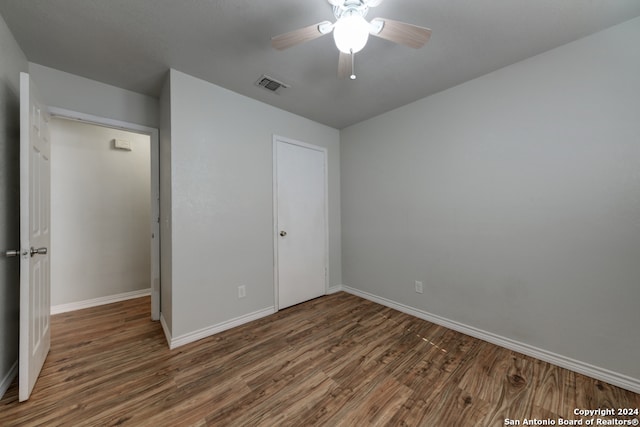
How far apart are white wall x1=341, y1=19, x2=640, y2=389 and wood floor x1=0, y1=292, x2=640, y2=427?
1.11ft

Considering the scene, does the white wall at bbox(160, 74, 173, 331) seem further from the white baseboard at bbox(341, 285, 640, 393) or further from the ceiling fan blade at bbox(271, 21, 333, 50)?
the white baseboard at bbox(341, 285, 640, 393)

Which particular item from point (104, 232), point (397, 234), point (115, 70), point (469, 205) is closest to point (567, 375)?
point (469, 205)

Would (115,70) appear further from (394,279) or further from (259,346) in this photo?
(394,279)

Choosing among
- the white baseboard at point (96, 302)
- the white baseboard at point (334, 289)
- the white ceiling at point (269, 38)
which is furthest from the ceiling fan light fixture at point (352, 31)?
the white baseboard at point (96, 302)

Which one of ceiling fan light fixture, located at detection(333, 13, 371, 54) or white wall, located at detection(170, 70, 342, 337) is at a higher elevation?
ceiling fan light fixture, located at detection(333, 13, 371, 54)

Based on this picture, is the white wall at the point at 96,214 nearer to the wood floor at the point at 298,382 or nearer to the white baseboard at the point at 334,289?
the wood floor at the point at 298,382

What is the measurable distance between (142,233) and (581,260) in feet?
15.7

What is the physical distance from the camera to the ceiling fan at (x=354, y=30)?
124 centimetres

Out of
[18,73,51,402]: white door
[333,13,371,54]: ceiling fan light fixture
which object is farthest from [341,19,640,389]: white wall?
[18,73,51,402]: white door

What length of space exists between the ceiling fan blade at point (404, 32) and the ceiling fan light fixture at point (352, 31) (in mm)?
79

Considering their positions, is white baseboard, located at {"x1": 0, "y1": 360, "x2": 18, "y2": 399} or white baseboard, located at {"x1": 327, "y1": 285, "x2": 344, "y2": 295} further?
white baseboard, located at {"x1": 327, "y1": 285, "x2": 344, "y2": 295}

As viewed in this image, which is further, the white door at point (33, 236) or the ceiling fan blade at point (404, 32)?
the white door at point (33, 236)

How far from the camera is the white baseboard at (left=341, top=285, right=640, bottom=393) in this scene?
1.55 meters

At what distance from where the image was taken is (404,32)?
1302 mm
